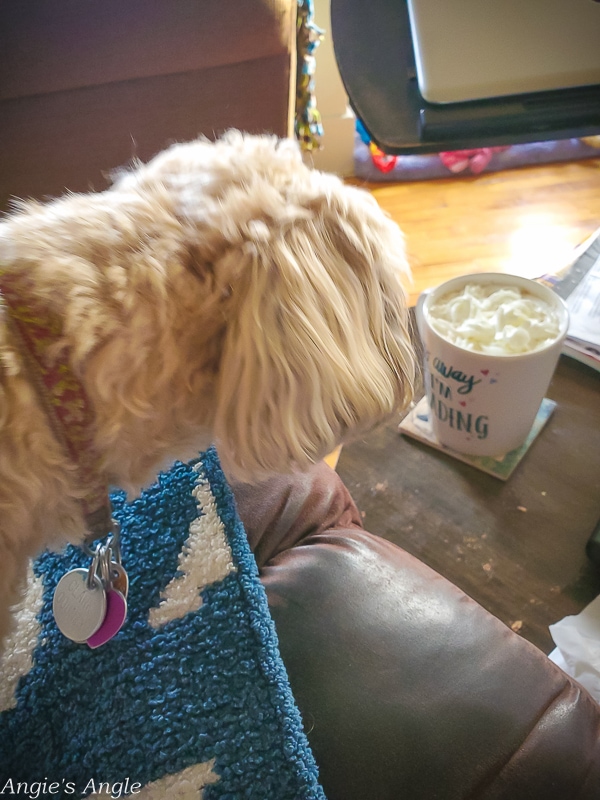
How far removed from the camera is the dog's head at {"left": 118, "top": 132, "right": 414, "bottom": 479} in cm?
48

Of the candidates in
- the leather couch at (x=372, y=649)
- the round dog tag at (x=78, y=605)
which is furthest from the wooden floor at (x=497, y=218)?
the round dog tag at (x=78, y=605)

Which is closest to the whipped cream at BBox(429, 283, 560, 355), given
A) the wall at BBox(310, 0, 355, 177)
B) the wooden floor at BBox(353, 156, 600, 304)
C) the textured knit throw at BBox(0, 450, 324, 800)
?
the textured knit throw at BBox(0, 450, 324, 800)

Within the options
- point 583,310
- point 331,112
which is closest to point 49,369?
point 583,310

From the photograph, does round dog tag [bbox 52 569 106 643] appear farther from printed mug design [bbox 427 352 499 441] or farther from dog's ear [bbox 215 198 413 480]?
printed mug design [bbox 427 352 499 441]

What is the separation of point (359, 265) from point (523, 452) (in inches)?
24.2

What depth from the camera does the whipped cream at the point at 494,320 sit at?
82 cm

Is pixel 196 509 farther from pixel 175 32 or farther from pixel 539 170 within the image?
pixel 539 170

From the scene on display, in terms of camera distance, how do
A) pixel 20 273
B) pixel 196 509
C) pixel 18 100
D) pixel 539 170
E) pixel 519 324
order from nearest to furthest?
pixel 20 273
pixel 196 509
pixel 519 324
pixel 18 100
pixel 539 170

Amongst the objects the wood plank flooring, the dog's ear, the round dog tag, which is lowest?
the wood plank flooring

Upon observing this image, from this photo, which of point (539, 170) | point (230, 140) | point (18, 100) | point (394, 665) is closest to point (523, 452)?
point (394, 665)

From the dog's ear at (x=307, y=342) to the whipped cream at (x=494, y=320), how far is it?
32 centimetres

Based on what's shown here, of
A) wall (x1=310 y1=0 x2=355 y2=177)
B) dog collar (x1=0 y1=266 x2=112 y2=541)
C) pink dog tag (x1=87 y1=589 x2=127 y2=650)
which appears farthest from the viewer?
wall (x1=310 y1=0 x2=355 y2=177)

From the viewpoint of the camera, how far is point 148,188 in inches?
20.8

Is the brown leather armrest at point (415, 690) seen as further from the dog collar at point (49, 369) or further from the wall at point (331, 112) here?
the wall at point (331, 112)
